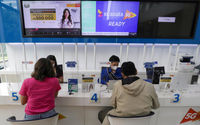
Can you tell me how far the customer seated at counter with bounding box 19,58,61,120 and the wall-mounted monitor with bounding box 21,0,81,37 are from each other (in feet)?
3.91

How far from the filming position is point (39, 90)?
1041 mm

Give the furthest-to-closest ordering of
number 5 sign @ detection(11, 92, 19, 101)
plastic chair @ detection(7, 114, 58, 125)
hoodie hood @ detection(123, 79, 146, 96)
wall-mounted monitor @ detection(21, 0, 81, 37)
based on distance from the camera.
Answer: wall-mounted monitor @ detection(21, 0, 81, 37) < number 5 sign @ detection(11, 92, 19, 101) < hoodie hood @ detection(123, 79, 146, 96) < plastic chair @ detection(7, 114, 58, 125)

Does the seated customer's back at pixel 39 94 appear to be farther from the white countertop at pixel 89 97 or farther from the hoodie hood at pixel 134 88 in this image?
the hoodie hood at pixel 134 88

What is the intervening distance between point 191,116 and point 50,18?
2713mm

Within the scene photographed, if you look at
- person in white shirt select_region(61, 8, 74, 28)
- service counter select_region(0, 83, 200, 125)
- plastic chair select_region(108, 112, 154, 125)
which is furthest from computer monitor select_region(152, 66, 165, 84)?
person in white shirt select_region(61, 8, 74, 28)

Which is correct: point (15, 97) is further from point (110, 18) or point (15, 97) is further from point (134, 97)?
point (110, 18)

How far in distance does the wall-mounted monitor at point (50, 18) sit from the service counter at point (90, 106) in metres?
1.08

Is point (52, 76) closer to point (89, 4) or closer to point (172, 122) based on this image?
point (89, 4)

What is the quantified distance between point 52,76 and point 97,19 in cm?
142

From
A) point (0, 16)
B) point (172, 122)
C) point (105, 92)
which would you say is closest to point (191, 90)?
point (172, 122)

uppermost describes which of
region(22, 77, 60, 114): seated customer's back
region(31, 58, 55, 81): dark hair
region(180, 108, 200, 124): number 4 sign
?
region(31, 58, 55, 81): dark hair

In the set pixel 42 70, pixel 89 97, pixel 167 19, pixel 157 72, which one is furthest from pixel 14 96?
pixel 167 19

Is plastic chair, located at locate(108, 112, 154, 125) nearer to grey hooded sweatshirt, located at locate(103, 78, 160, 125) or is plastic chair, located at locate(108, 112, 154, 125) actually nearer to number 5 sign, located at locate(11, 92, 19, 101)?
grey hooded sweatshirt, located at locate(103, 78, 160, 125)

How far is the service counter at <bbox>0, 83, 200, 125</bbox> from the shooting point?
4.36 feet
